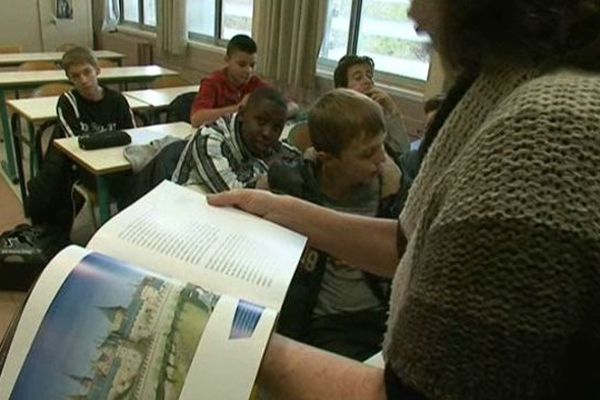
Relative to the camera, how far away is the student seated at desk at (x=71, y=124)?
8.66 feet

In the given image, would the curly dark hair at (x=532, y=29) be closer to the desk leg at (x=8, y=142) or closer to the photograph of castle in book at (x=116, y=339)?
the photograph of castle in book at (x=116, y=339)

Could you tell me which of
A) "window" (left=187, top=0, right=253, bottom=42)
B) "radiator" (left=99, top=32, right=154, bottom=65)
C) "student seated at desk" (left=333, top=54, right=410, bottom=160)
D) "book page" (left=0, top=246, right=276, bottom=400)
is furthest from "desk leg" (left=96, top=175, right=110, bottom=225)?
"radiator" (left=99, top=32, right=154, bottom=65)

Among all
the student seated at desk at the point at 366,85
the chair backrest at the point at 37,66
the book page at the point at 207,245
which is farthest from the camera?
the chair backrest at the point at 37,66

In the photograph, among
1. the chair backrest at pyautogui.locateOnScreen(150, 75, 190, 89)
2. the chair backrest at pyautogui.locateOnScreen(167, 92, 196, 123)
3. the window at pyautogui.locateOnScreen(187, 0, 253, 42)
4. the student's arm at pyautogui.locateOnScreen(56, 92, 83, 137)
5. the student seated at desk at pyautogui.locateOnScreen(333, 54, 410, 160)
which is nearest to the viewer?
the student seated at desk at pyautogui.locateOnScreen(333, 54, 410, 160)

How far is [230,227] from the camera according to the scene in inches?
32.2

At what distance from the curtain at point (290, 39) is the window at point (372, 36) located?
0.11 metres

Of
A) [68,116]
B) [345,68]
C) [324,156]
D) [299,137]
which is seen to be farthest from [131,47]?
[324,156]

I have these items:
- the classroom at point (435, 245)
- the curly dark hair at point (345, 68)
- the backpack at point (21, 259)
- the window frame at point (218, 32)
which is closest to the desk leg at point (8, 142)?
the backpack at point (21, 259)

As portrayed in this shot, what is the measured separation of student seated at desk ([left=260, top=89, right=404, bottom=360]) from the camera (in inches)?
57.2

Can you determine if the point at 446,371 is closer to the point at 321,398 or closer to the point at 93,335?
the point at 321,398

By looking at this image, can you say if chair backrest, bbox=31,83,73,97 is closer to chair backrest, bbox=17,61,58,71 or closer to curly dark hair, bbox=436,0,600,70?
chair backrest, bbox=17,61,58,71

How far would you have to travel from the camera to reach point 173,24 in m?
5.14

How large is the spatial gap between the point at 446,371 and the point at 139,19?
6.51 m

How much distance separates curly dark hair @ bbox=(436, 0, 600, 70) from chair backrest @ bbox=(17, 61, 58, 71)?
15.2 feet
